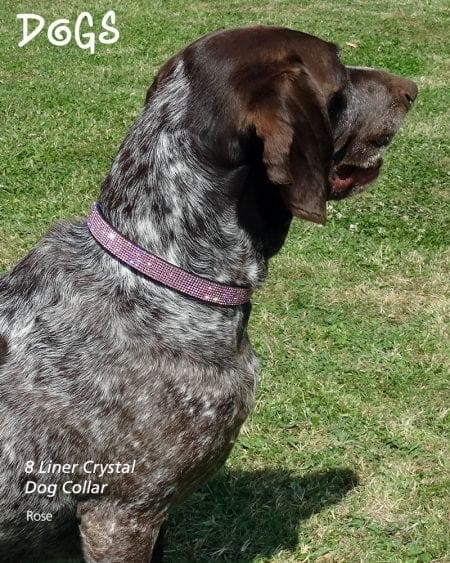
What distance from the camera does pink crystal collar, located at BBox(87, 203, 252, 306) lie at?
11.7 ft

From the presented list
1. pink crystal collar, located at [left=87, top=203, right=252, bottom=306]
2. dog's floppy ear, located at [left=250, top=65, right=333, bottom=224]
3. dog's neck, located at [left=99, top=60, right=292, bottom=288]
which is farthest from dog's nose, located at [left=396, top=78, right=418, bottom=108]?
pink crystal collar, located at [left=87, top=203, right=252, bottom=306]

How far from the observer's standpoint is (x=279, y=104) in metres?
3.32

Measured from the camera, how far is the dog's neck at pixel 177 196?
357 cm

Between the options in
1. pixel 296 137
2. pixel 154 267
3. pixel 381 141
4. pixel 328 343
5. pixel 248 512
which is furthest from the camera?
pixel 328 343

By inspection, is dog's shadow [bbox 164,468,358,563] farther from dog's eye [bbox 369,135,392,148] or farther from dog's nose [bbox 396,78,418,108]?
dog's nose [bbox 396,78,418,108]

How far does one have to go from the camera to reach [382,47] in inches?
543

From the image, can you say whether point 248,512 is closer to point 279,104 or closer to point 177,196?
point 177,196

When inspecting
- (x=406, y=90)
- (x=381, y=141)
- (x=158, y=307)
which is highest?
(x=406, y=90)

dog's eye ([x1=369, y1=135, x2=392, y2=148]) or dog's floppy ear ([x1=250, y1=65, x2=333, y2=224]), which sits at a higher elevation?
Answer: dog's floppy ear ([x1=250, y1=65, x2=333, y2=224])

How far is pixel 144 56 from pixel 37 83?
6.49ft

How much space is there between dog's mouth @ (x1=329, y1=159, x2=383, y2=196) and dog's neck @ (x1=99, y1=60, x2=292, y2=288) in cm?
55

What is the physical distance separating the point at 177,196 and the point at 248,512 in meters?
2.13

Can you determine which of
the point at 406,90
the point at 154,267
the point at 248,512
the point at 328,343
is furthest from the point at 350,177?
the point at 328,343

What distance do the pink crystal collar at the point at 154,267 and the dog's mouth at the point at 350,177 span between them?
0.70 meters
